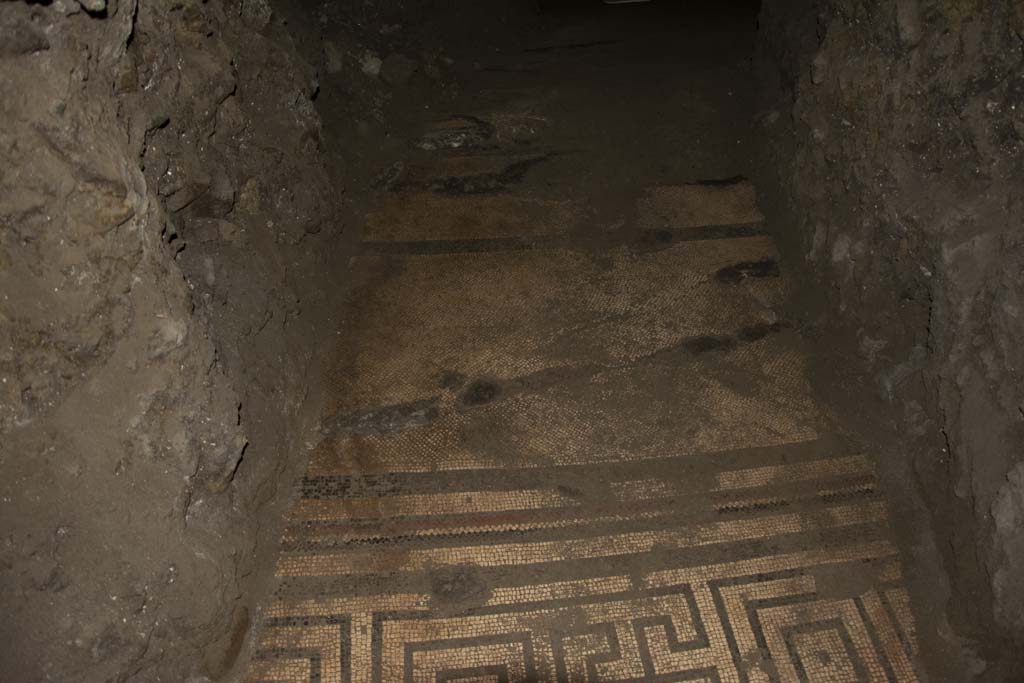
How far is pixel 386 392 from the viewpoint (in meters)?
2.89

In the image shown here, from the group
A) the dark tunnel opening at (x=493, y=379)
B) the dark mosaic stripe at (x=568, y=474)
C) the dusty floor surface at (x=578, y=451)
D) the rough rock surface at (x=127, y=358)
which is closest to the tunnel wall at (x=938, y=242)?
the dark tunnel opening at (x=493, y=379)

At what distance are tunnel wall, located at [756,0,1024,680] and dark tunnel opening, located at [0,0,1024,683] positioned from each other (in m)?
0.01

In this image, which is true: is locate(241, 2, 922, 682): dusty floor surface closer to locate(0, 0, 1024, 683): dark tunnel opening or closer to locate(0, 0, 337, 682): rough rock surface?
locate(0, 0, 1024, 683): dark tunnel opening

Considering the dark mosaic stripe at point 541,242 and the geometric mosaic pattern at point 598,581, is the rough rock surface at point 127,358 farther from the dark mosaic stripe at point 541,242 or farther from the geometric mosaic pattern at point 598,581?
the dark mosaic stripe at point 541,242

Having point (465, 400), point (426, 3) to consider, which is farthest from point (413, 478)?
point (426, 3)

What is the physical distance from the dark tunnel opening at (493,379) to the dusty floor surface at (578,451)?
0.01 metres

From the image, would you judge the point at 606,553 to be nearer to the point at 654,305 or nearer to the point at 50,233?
the point at 654,305

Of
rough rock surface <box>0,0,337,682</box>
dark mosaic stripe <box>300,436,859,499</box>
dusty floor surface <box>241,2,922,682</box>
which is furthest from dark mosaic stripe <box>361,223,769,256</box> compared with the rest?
dark mosaic stripe <box>300,436,859,499</box>

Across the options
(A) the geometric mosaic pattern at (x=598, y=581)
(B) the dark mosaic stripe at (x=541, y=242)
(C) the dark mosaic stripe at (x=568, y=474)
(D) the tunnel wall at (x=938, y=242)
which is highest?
(D) the tunnel wall at (x=938, y=242)

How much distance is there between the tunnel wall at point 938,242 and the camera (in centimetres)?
221

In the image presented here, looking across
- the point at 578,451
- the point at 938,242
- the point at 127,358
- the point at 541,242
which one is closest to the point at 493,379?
the point at 578,451

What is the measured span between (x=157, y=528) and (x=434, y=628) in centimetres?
76

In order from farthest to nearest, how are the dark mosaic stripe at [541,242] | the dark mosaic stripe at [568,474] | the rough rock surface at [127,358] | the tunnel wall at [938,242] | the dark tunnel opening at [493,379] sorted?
the dark mosaic stripe at [541,242] < the dark mosaic stripe at [568,474] < the tunnel wall at [938,242] < the dark tunnel opening at [493,379] < the rough rock surface at [127,358]

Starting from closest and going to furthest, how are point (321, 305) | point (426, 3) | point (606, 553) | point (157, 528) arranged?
1. point (157, 528)
2. point (606, 553)
3. point (321, 305)
4. point (426, 3)
